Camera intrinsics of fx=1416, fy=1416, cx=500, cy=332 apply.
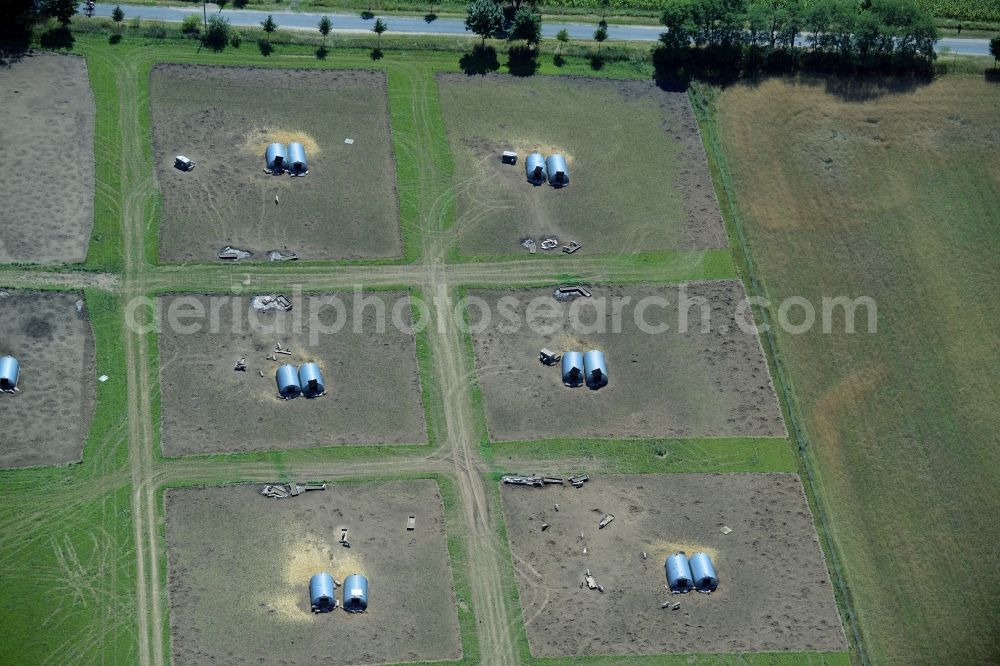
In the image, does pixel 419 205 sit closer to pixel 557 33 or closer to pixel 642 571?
pixel 557 33

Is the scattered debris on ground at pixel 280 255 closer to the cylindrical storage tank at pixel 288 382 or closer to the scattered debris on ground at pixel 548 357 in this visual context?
the cylindrical storage tank at pixel 288 382

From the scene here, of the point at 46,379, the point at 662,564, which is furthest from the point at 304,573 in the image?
the point at 662,564

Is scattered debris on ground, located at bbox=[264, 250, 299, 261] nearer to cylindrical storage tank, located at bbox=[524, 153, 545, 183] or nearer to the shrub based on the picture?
cylindrical storage tank, located at bbox=[524, 153, 545, 183]

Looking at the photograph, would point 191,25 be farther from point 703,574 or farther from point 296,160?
point 703,574

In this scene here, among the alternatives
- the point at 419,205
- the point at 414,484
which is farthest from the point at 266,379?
the point at 419,205

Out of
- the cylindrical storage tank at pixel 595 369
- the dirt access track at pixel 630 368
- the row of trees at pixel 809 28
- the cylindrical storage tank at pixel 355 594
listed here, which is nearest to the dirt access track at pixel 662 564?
the dirt access track at pixel 630 368

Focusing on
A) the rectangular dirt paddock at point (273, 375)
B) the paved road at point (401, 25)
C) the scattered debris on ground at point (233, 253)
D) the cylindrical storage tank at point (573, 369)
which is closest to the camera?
the rectangular dirt paddock at point (273, 375)
